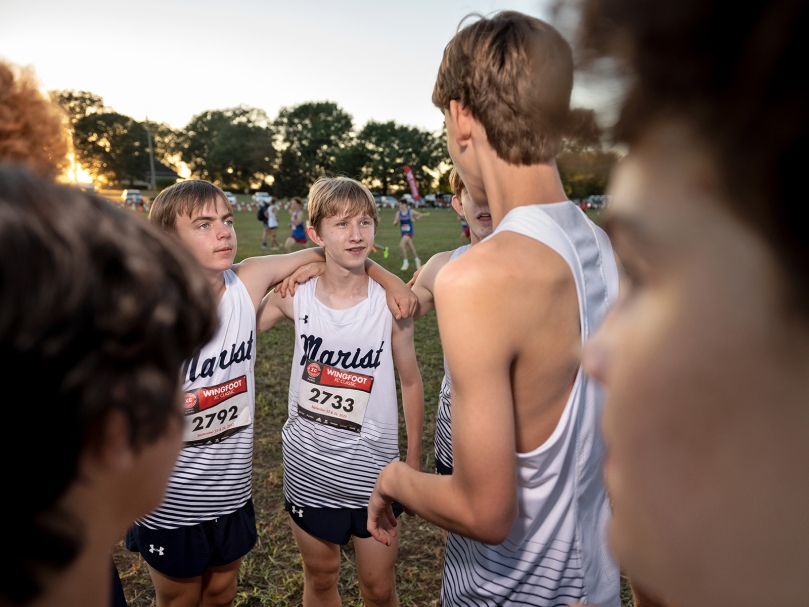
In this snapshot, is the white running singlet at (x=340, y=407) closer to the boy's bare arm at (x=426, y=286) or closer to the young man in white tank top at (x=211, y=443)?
the young man in white tank top at (x=211, y=443)

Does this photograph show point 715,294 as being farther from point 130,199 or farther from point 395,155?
point 395,155

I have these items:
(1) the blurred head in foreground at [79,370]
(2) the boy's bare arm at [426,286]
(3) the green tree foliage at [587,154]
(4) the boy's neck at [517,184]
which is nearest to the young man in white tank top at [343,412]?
(2) the boy's bare arm at [426,286]

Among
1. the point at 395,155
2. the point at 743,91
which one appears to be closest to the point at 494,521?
the point at 743,91

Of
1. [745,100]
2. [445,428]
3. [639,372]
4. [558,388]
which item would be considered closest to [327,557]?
[445,428]

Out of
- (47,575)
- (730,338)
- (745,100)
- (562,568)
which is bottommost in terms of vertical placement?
(562,568)

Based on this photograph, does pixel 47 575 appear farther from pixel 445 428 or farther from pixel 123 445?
pixel 445 428

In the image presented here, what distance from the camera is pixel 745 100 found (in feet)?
1.31

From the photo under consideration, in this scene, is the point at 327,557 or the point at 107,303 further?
the point at 327,557

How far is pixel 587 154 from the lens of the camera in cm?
66

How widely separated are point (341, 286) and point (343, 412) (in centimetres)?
77

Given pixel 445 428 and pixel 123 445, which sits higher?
pixel 123 445

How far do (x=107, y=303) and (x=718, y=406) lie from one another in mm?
760

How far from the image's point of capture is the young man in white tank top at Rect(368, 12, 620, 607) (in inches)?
48.9

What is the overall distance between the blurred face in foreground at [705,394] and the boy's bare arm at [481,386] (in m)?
0.71
